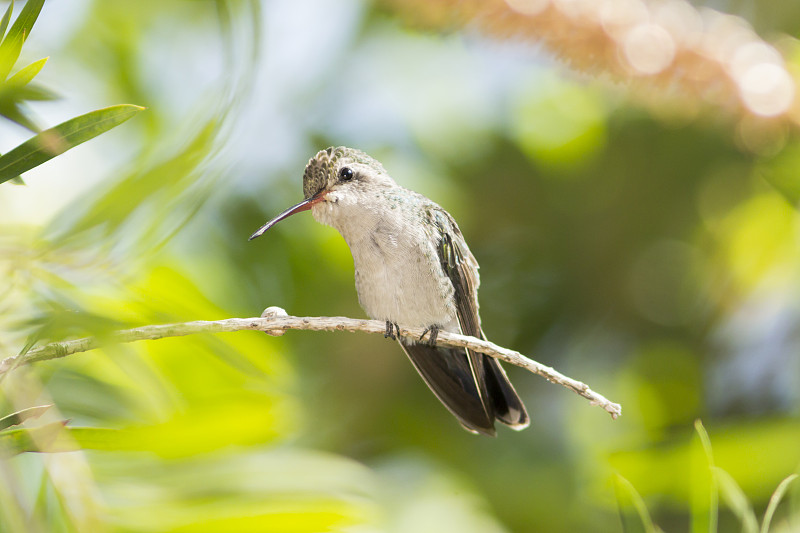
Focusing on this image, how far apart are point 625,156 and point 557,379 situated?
5.32 ft

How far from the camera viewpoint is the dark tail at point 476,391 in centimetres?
107

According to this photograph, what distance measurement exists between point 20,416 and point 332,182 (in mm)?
637

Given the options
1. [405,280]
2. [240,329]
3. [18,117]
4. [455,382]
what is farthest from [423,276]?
[18,117]

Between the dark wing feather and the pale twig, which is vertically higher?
the dark wing feather


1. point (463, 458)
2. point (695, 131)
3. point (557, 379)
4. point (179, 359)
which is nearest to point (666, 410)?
point (463, 458)

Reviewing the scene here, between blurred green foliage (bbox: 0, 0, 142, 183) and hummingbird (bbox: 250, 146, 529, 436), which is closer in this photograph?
blurred green foliage (bbox: 0, 0, 142, 183)

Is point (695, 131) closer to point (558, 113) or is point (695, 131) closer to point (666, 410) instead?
point (558, 113)

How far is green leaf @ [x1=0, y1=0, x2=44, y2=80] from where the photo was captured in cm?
44

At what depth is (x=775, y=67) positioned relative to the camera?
4.37 feet

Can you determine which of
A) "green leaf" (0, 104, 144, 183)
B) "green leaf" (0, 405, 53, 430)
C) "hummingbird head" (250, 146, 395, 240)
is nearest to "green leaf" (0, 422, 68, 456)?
"green leaf" (0, 405, 53, 430)

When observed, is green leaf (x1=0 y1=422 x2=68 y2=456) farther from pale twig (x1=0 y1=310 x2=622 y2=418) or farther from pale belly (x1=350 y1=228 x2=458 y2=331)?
pale belly (x1=350 y1=228 x2=458 y2=331)

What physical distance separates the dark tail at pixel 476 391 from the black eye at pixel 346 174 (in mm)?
292

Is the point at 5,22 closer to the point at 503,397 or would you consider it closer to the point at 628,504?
the point at 628,504

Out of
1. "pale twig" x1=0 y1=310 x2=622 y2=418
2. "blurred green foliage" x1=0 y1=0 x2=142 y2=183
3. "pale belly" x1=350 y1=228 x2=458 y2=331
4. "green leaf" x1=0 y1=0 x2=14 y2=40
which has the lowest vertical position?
"pale twig" x1=0 y1=310 x2=622 y2=418
